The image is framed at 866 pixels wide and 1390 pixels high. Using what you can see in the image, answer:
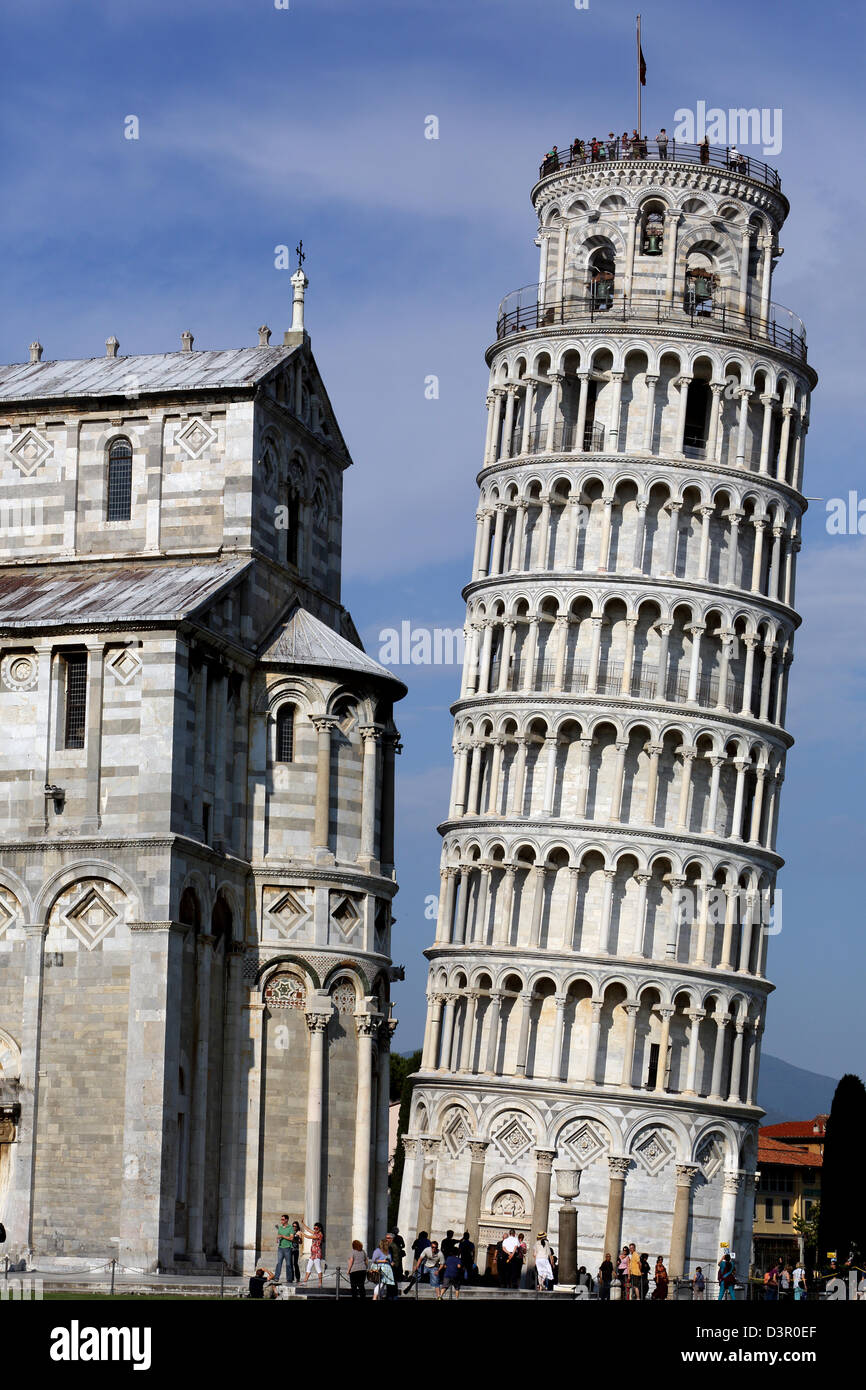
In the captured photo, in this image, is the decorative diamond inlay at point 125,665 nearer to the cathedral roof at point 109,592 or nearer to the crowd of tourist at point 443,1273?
the cathedral roof at point 109,592

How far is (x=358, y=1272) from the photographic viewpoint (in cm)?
4853

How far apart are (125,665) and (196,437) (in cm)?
835

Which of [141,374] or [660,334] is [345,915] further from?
[660,334]

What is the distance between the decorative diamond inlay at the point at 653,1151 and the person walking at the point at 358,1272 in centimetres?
4228

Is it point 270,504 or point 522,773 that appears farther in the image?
point 522,773

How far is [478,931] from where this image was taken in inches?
3735

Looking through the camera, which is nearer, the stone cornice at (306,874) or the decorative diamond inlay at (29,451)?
the stone cornice at (306,874)

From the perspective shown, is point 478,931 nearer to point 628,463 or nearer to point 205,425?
point 628,463

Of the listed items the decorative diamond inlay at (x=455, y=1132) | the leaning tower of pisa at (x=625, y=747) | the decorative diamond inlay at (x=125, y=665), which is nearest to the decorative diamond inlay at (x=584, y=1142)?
the leaning tower of pisa at (x=625, y=747)

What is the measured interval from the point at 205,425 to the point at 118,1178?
1863 centimetres

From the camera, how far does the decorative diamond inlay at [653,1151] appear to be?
9088cm

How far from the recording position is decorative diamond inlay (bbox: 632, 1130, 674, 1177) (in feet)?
298

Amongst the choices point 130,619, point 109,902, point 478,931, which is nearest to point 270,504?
point 130,619
